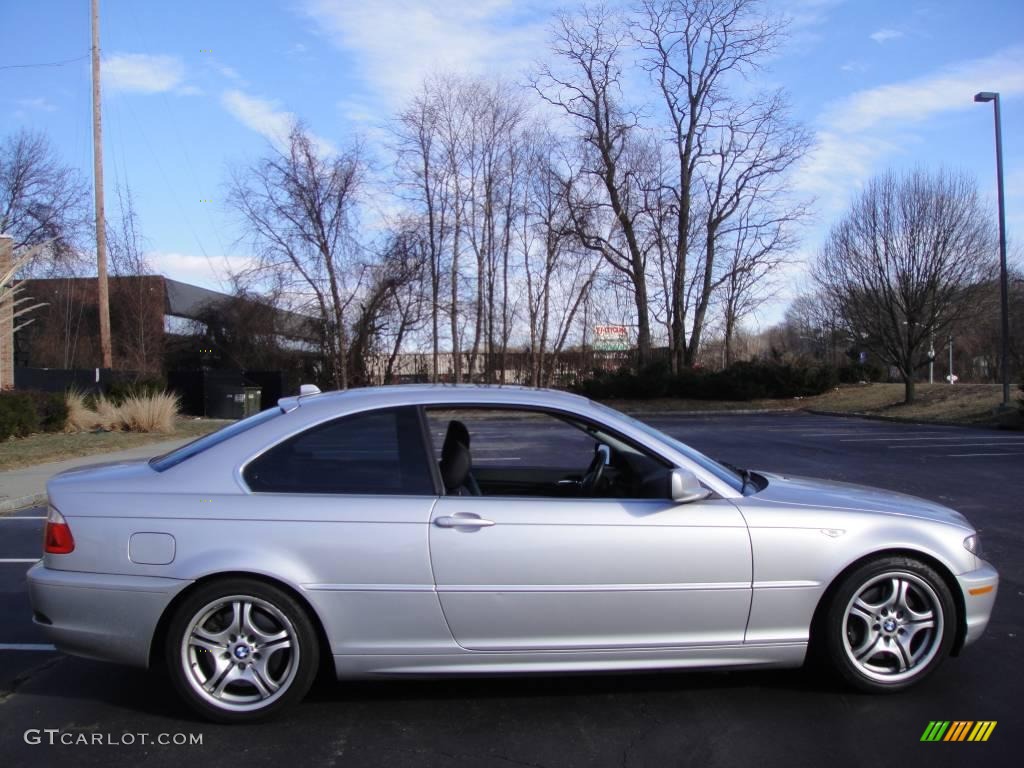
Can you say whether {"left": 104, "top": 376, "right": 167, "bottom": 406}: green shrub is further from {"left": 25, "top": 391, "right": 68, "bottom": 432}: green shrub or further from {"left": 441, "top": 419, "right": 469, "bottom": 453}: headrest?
{"left": 441, "top": 419, "right": 469, "bottom": 453}: headrest

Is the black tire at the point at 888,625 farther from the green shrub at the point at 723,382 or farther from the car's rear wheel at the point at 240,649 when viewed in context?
the green shrub at the point at 723,382

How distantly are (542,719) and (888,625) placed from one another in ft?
5.81

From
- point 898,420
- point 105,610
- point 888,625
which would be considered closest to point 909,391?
point 898,420

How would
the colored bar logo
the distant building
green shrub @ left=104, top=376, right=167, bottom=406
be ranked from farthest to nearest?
the distant building < green shrub @ left=104, top=376, right=167, bottom=406 < the colored bar logo

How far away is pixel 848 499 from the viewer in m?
4.18

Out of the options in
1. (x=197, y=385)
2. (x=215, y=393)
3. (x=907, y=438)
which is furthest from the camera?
(x=197, y=385)

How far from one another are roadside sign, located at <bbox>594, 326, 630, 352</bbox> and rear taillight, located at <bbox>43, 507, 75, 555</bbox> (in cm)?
4099

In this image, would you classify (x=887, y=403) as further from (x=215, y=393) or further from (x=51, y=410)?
(x=51, y=410)

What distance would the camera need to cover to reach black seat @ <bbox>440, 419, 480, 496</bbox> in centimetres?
397

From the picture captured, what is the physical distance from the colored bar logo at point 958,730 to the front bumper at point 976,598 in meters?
0.46

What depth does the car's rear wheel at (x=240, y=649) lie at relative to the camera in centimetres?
365

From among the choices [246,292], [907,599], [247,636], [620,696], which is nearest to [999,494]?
[907,599]

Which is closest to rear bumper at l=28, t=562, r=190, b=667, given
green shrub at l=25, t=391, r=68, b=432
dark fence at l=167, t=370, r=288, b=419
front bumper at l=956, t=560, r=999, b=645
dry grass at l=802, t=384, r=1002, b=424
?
front bumper at l=956, t=560, r=999, b=645

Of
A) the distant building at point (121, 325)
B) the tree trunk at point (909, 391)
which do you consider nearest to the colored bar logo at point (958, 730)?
the tree trunk at point (909, 391)
